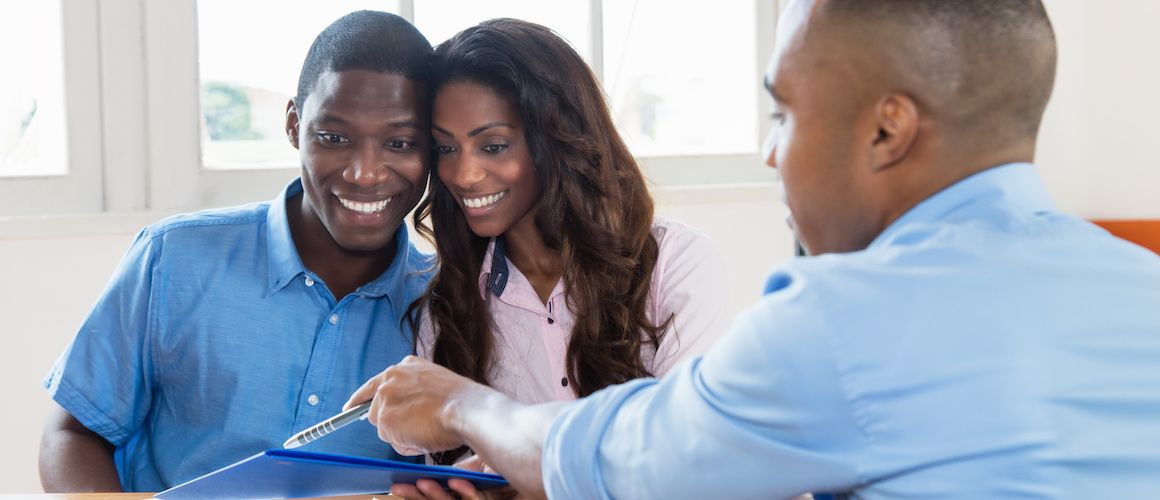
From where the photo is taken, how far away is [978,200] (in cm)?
91

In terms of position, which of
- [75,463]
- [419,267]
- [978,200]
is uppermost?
[978,200]

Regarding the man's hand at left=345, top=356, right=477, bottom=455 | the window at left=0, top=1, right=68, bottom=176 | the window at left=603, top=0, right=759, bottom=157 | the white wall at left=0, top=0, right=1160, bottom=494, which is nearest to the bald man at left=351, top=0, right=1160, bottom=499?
the man's hand at left=345, top=356, right=477, bottom=455

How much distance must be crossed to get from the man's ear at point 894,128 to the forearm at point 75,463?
4.29 feet

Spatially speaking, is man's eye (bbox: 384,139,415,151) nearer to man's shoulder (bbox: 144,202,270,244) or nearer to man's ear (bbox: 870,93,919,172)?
man's shoulder (bbox: 144,202,270,244)

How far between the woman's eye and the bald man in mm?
1018

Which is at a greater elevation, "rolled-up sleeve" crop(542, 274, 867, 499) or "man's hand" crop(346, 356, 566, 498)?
"rolled-up sleeve" crop(542, 274, 867, 499)

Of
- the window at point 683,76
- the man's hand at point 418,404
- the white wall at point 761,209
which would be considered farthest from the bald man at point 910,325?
the window at point 683,76

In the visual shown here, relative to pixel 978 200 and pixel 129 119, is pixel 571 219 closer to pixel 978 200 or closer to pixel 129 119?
pixel 978 200

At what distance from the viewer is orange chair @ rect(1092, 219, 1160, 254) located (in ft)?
10.2

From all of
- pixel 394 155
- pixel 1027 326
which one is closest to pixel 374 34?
pixel 394 155

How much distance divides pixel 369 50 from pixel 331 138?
0.17 meters

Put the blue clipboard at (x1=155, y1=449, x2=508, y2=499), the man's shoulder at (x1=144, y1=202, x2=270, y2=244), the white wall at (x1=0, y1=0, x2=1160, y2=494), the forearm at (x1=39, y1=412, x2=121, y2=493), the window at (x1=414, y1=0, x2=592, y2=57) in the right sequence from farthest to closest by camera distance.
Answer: the window at (x1=414, y1=0, x2=592, y2=57) < the white wall at (x1=0, y1=0, x2=1160, y2=494) < the man's shoulder at (x1=144, y1=202, x2=270, y2=244) < the forearm at (x1=39, y1=412, x2=121, y2=493) < the blue clipboard at (x1=155, y1=449, x2=508, y2=499)

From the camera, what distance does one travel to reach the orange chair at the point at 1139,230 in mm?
3121

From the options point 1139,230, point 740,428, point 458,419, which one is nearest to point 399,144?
point 458,419
